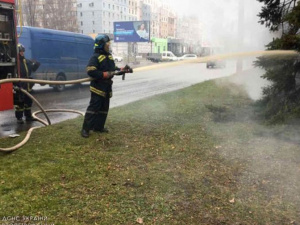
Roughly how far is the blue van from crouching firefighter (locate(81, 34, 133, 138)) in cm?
891

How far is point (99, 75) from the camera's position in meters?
5.44

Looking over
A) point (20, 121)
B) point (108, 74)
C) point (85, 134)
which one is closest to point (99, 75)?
point (108, 74)

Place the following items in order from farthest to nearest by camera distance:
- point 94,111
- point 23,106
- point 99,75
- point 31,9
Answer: point 31,9, point 23,106, point 94,111, point 99,75

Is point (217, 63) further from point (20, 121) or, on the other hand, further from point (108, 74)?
point (20, 121)

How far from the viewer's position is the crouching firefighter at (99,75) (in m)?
5.48

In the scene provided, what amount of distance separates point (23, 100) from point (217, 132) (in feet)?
15.1

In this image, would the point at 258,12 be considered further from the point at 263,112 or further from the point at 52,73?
the point at 52,73

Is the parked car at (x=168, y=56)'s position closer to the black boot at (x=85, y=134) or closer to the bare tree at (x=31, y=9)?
the black boot at (x=85, y=134)

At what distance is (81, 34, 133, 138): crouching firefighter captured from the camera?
548 cm

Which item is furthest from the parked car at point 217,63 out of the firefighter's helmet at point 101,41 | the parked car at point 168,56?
the firefighter's helmet at point 101,41

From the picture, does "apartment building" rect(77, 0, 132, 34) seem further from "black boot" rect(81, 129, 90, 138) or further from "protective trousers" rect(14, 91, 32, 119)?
"black boot" rect(81, 129, 90, 138)

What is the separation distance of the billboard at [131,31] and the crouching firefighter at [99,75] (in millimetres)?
2857

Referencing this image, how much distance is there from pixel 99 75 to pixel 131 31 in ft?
14.4

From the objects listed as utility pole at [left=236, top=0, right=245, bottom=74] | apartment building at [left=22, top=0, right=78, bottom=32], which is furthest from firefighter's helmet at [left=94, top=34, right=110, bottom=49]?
apartment building at [left=22, top=0, right=78, bottom=32]
